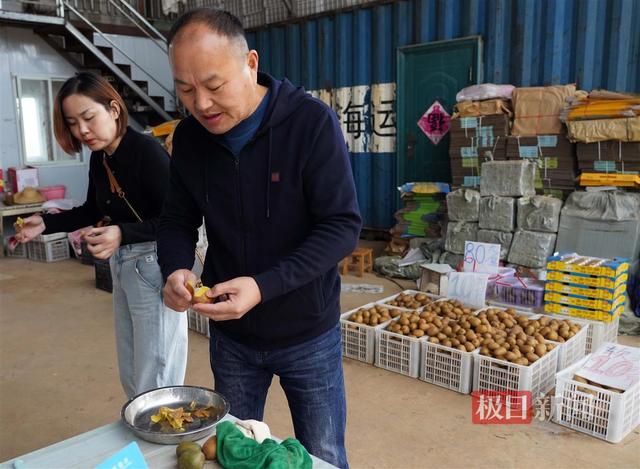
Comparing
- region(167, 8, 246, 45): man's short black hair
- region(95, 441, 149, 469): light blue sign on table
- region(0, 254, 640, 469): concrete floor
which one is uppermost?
region(167, 8, 246, 45): man's short black hair

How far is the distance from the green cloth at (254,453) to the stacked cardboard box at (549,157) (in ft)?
16.4

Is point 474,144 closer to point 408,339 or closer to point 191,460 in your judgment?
point 408,339

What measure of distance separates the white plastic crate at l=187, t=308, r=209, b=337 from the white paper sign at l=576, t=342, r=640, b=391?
293cm

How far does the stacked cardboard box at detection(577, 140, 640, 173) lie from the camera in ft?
16.5

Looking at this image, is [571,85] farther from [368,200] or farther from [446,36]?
[368,200]

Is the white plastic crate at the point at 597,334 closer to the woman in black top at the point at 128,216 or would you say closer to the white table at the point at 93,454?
the woman in black top at the point at 128,216

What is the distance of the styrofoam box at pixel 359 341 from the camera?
4.10 metres

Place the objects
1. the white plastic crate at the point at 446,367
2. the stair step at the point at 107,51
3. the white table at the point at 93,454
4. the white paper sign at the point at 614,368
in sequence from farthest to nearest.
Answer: the stair step at the point at 107,51, the white plastic crate at the point at 446,367, the white paper sign at the point at 614,368, the white table at the point at 93,454

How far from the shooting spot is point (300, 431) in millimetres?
1777

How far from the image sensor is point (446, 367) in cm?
370

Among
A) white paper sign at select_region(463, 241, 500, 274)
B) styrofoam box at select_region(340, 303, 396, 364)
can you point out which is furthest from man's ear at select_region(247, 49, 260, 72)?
white paper sign at select_region(463, 241, 500, 274)

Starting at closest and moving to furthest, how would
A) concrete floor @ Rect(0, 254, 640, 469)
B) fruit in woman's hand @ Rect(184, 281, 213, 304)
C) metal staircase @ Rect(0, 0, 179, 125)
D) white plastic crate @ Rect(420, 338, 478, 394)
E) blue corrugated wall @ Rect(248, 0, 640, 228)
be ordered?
fruit in woman's hand @ Rect(184, 281, 213, 304), concrete floor @ Rect(0, 254, 640, 469), white plastic crate @ Rect(420, 338, 478, 394), blue corrugated wall @ Rect(248, 0, 640, 228), metal staircase @ Rect(0, 0, 179, 125)

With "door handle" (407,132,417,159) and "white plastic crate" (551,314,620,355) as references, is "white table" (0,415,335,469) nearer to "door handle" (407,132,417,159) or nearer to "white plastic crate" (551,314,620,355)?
"white plastic crate" (551,314,620,355)

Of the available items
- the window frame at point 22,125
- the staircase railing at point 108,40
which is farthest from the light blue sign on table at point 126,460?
the staircase railing at point 108,40
